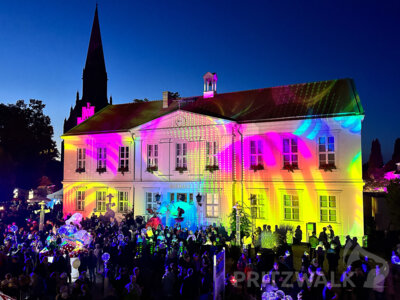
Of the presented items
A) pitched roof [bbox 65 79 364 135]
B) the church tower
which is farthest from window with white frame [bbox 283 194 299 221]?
the church tower

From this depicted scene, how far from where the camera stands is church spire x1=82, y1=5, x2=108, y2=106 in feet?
196

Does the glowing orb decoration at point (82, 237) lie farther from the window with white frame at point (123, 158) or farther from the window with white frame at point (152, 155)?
the window with white frame at point (123, 158)

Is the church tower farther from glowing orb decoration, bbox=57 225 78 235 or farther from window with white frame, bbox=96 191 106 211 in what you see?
glowing orb decoration, bbox=57 225 78 235

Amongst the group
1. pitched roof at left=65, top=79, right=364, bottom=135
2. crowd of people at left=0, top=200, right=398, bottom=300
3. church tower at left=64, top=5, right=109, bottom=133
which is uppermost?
church tower at left=64, top=5, right=109, bottom=133

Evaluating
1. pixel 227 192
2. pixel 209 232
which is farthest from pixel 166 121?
pixel 209 232

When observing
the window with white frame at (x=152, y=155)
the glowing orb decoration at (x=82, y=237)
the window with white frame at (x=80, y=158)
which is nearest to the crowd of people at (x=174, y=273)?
the glowing orb decoration at (x=82, y=237)

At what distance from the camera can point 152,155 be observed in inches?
1057

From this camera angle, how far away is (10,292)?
9516mm

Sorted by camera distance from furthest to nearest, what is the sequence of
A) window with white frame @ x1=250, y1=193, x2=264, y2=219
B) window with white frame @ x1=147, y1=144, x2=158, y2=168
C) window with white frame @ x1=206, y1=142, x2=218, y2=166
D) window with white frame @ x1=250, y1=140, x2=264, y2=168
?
window with white frame @ x1=147, y1=144, x2=158, y2=168
window with white frame @ x1=206, y1=142, x2=218, y2=166
window with white frame @ x1=250, y1=140, x2=264, y2=168
window with white frame @ x1=250, y1=193, x2=264, y2=219

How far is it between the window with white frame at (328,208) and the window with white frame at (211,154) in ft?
23.8

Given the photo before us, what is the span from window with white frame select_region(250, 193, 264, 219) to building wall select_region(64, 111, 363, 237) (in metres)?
0.07

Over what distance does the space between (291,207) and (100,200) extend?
15.3 metres

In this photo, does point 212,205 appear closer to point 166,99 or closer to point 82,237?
point 166,99

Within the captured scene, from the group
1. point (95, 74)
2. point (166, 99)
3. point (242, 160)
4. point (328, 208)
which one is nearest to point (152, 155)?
point (166, 99)
